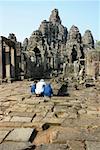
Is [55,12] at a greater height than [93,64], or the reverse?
[55,12]

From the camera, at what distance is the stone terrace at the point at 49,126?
16.4 feet

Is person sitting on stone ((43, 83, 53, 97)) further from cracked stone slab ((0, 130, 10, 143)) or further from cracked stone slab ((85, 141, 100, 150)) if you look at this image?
cracked stone slab ((85, 141, 100, 150))

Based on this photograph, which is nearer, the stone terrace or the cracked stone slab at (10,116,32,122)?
the stone terrace

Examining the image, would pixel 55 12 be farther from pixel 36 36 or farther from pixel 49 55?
pixel 36 36

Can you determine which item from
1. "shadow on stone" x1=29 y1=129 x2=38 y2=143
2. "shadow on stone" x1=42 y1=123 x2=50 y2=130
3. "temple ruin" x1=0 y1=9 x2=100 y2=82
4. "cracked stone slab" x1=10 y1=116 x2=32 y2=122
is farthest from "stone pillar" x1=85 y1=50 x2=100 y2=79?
"shadow on stone" x1=29 y1=129 x2=38 y2=143

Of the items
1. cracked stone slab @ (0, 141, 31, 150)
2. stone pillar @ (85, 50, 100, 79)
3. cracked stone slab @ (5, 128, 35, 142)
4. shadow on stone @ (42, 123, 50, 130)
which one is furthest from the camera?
stone pillar @ (85, 50, 100, 79)

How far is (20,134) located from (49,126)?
1119 mm

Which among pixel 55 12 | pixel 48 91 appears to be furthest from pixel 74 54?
pixel 48 91

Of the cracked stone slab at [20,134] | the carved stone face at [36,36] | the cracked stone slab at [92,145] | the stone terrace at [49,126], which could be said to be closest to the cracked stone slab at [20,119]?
the stone terrace at [49,126]

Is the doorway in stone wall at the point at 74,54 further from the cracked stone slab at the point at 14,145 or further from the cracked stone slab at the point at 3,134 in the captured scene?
the cracked stone slab at the point at 14,145

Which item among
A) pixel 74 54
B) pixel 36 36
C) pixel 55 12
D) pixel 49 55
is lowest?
pixel 49 55

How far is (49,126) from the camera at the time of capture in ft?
21.6

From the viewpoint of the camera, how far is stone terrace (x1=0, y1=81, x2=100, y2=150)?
5.00m

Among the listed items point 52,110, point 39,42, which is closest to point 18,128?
point 52,110
